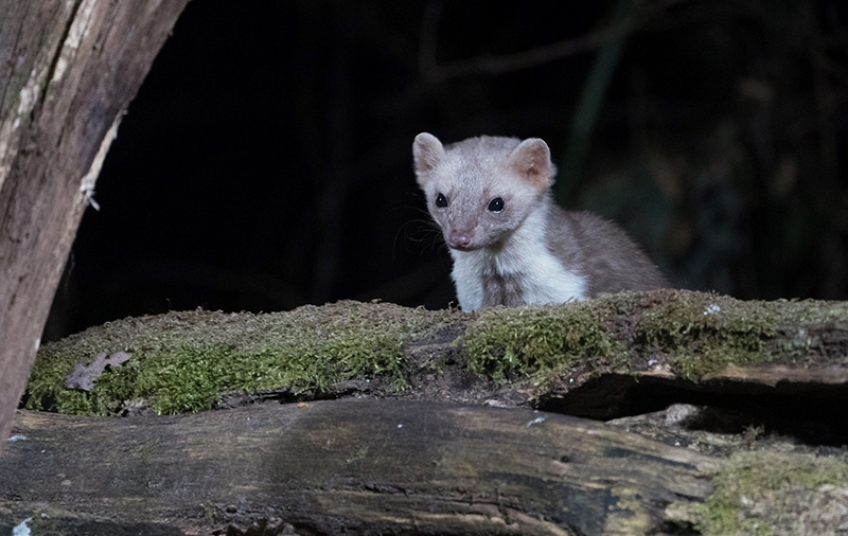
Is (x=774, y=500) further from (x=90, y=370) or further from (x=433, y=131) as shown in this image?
(x=433, y=131)

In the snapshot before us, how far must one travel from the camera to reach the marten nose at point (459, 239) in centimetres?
428

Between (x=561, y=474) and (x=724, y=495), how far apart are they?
1.43ft

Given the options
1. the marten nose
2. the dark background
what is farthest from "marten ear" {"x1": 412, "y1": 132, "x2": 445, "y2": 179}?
the dark background

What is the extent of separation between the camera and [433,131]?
923 cm

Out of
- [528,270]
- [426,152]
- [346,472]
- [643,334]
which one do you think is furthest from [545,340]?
[426,152]

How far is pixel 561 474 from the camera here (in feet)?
8.55

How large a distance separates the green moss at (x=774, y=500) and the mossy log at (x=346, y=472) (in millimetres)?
68

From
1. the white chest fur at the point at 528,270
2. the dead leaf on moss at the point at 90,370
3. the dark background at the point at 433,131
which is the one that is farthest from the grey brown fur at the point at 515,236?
the dark background at the point at 433,131

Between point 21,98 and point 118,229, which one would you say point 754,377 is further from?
point 118,229

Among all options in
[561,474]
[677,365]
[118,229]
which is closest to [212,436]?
[561,474]

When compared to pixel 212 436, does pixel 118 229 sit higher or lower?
higher

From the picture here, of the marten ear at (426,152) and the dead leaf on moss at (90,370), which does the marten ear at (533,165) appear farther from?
the dead leaf on moss at (90,370)

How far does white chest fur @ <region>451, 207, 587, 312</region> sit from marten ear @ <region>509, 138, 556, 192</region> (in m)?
0.17

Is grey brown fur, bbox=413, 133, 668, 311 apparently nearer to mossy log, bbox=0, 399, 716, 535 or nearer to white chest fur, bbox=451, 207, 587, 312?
white chest fur, bbox=451, 207, 587, 312
